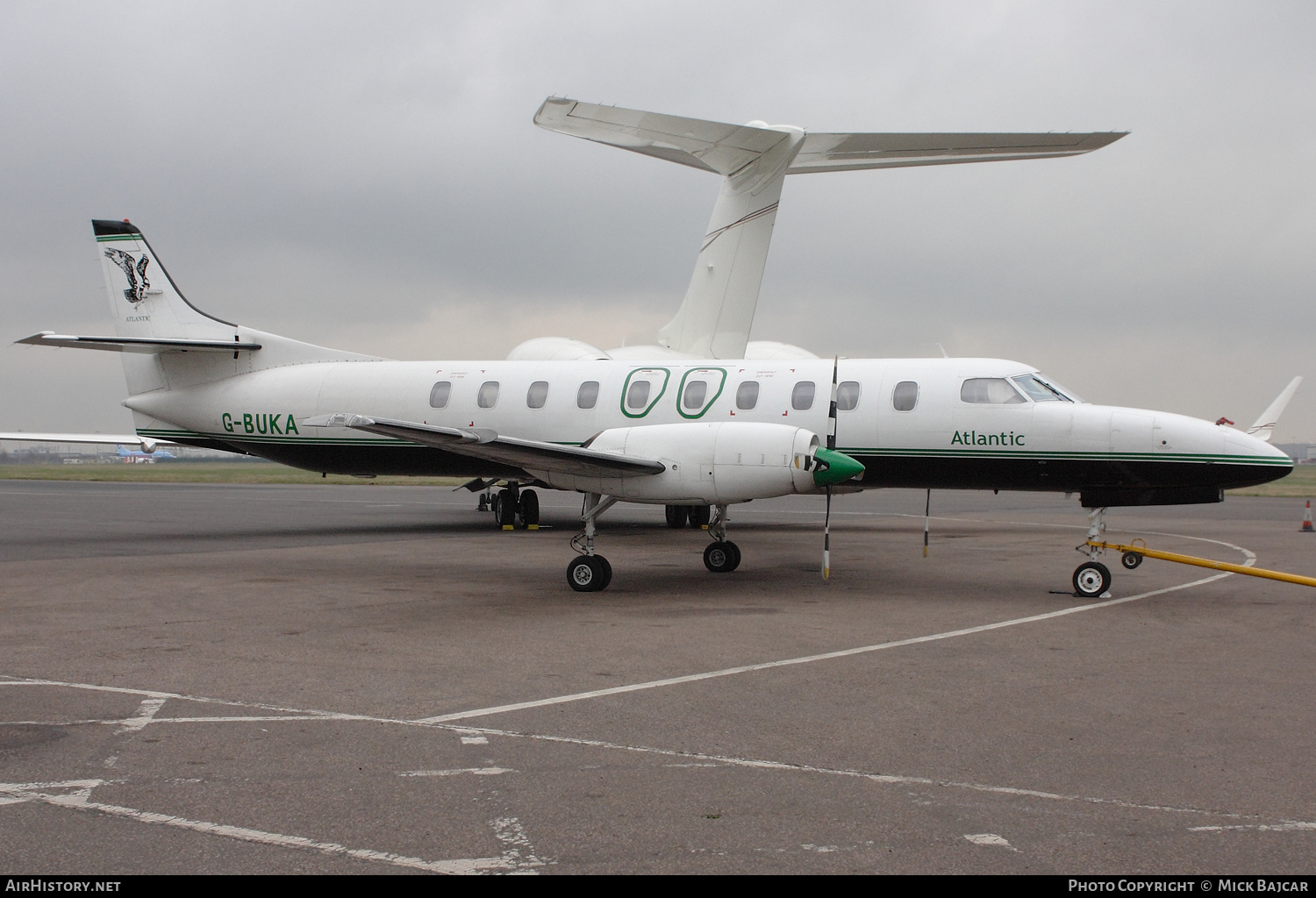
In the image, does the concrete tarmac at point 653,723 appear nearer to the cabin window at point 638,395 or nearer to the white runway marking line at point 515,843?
the white runway marking line at point 515,843

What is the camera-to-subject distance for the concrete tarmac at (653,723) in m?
4.13

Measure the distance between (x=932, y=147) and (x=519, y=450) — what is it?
14.0 m

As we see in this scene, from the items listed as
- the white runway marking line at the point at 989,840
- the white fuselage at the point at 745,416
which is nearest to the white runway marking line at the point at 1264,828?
the white runway marking line at the point at 989,840

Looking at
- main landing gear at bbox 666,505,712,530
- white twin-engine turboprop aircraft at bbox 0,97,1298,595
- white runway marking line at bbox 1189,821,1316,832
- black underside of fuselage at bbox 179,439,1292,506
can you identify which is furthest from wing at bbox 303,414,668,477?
main landing gear at bbox 666,505,712,530

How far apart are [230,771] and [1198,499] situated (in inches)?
453

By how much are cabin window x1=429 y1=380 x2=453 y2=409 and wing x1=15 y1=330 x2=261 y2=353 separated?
4093mm

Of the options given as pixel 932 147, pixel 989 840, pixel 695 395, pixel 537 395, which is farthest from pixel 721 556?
pixel 932 147

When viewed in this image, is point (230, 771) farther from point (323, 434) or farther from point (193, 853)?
point (323, 434)

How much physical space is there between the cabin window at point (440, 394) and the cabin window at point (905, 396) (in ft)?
25.6

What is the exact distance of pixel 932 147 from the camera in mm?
21594

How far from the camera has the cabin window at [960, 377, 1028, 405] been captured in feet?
43.9

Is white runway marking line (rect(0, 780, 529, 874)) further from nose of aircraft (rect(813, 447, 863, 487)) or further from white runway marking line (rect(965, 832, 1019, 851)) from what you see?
nose of aircraft (rect(813, 447, 863, 487))

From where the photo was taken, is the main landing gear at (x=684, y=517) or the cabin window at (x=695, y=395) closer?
the cabin window at (x=695, y=395)

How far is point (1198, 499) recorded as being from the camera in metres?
12.4
